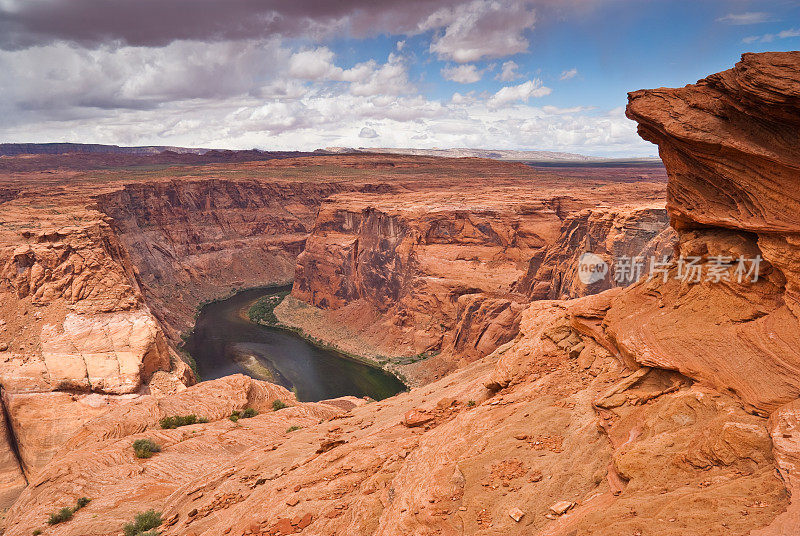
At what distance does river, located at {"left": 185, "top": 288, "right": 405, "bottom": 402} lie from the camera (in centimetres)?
5500

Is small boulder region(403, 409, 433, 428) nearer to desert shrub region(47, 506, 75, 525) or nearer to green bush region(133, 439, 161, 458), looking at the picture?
desert shrub region(47, 506, 75, 525)

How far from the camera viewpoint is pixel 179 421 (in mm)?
28781

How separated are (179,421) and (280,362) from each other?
113ft

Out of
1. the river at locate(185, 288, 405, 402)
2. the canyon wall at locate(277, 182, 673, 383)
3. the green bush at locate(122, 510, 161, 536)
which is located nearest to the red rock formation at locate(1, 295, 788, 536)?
the green bush at locate(122, 510, 161, 536)

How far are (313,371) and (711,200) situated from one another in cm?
5197

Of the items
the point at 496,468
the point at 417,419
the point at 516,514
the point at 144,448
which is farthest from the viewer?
the point at 144,448

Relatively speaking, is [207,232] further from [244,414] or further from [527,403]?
[527,403]

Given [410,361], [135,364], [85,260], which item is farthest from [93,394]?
[410,361]

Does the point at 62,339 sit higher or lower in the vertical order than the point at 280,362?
higher

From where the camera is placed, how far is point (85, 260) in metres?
46.4

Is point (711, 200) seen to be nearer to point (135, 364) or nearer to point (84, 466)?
point (84, 466)

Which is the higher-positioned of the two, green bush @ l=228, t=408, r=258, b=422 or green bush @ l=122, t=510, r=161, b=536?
green bush @ l=122, t=510, r=161, b=536

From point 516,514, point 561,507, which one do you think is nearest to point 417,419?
point 516,514

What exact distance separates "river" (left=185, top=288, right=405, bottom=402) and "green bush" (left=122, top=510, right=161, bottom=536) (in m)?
34.6
